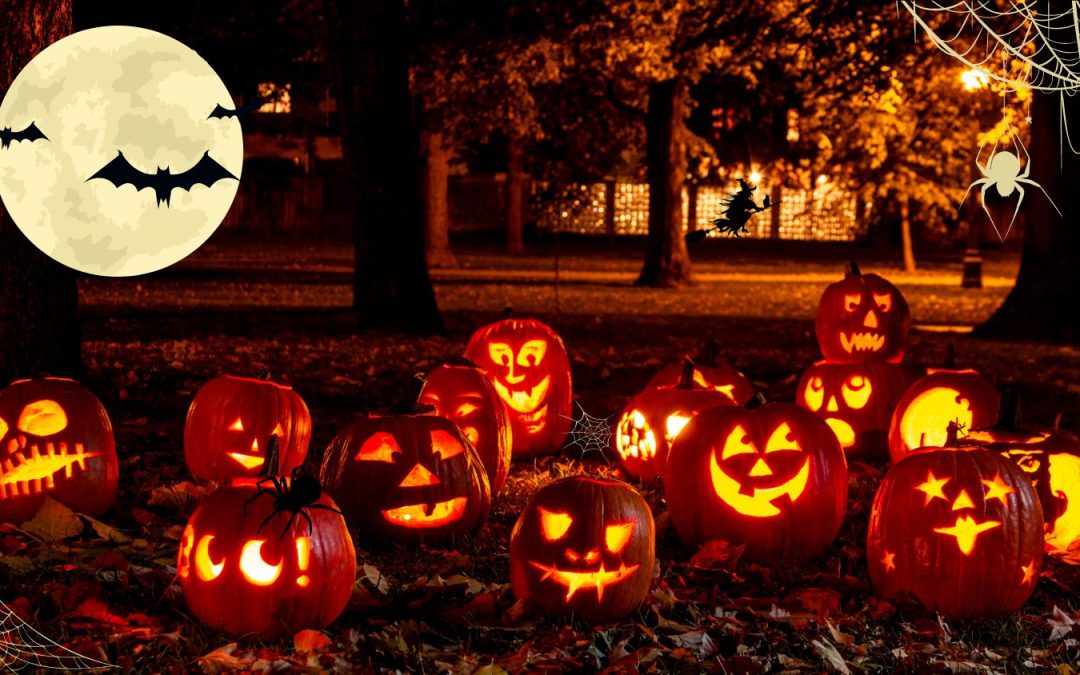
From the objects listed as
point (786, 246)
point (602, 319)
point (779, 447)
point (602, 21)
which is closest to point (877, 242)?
point (786, 246)

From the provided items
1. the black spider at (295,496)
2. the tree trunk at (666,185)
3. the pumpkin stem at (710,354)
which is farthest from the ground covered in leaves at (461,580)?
the tree trunk at (666,185)

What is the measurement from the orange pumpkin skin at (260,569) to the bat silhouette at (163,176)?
59.9 inches

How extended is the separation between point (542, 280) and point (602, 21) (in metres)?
6.29

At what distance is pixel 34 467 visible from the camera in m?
5.76

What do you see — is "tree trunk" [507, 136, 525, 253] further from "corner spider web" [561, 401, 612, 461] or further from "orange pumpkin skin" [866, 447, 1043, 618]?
"orange pumpkin skin" [866, 447, 1043, 618]

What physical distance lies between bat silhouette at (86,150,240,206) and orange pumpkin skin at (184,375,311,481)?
127 inches

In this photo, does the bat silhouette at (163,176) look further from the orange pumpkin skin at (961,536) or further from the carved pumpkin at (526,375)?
the carved pumpkin at (526,375)

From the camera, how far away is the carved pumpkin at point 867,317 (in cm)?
864

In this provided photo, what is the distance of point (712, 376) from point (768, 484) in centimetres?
208

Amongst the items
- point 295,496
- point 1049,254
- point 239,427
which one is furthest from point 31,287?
point 1049,254

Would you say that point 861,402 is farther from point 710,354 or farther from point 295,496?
point 295,496

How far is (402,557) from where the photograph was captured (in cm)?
546

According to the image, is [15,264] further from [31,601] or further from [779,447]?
[779,447]

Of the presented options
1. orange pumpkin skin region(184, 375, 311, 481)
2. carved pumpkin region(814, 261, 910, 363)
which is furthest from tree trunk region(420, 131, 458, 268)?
orange pumpkin skin region(184, 375, 311, 481)
